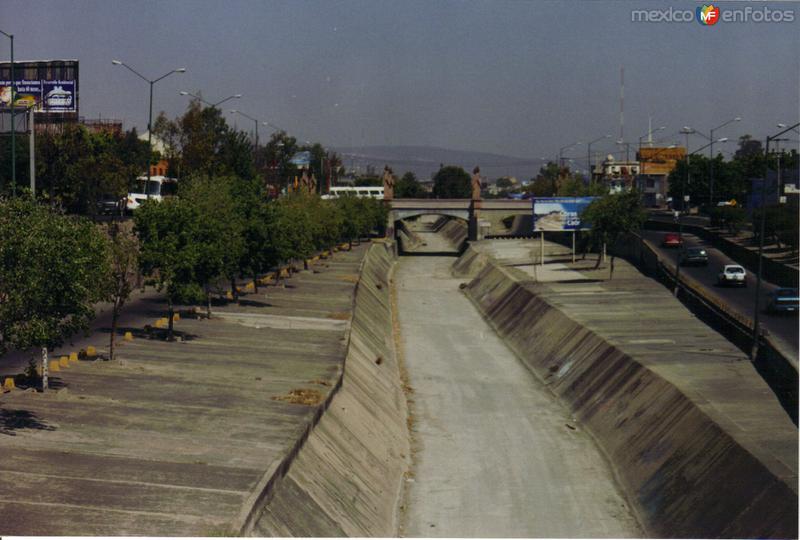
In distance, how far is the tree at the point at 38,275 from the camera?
29.0 m

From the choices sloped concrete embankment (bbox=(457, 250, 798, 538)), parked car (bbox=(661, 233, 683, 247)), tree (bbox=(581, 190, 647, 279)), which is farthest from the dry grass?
parked car (bbox=(661, 233, 683, 247))

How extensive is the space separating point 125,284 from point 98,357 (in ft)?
10.0

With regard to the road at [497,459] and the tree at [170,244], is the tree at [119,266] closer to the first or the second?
the tree at [170,244]

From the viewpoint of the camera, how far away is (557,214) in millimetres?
102438

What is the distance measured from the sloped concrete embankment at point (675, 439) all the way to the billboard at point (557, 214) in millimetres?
37506

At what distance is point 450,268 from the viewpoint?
135875 millimetres

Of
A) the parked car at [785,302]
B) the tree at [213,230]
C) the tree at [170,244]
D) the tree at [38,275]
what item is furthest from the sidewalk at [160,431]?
the parked car at [785,302]

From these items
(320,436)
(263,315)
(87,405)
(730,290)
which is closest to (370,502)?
(320,436)

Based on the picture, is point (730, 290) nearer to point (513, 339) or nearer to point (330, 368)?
point (513, 339)

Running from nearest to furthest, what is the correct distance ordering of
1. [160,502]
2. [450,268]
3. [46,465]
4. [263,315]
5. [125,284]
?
[160,502]
[46,465]
[125,284]
[263,315]
[450,268]

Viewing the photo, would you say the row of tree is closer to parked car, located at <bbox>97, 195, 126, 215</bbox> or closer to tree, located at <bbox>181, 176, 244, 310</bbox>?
tree, located at <bbox>181, 176, 244, 310</bbox>

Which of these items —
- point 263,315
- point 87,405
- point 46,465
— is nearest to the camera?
point 46,465

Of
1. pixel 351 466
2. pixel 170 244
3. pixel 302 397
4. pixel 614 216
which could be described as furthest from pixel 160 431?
pixel 614 216

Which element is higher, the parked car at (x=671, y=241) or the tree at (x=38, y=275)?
the tree at (x=38, y=275)
